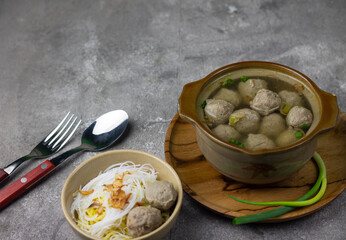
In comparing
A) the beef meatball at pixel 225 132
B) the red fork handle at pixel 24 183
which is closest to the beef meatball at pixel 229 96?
the beef meatball at pixel 225 132

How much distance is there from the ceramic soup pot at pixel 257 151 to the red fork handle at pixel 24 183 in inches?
32.4

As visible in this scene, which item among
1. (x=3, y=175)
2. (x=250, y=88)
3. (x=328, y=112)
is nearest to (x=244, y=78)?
(x=250, y=88)

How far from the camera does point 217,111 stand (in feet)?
6.36

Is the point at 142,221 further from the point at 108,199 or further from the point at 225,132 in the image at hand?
the point at 225,132

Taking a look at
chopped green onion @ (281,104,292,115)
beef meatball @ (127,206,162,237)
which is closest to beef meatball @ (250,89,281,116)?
chopped green onion @ (281,104,292,115)

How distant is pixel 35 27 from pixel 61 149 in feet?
4.43

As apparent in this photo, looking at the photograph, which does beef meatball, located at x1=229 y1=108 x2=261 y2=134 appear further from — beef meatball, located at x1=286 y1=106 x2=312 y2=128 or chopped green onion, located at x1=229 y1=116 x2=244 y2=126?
beef meatball, located at x1=286 y1=106 x2=312 y2=128

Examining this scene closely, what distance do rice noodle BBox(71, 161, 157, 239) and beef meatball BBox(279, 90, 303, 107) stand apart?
2.33 ft

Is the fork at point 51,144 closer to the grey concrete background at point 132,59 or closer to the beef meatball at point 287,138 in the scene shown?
the grey concrete background at point 132,59

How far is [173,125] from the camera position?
2297 mm

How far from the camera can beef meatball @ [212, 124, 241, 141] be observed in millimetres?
1876

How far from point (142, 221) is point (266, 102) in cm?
78

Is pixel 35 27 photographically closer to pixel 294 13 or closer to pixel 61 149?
pixel 61 149

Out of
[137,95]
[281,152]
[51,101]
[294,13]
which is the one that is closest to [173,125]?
[137,95]
